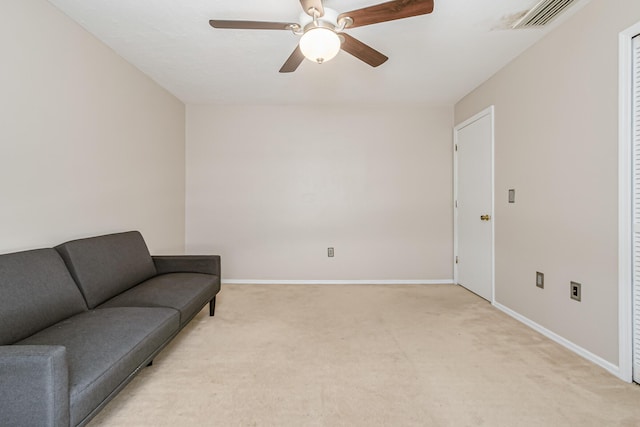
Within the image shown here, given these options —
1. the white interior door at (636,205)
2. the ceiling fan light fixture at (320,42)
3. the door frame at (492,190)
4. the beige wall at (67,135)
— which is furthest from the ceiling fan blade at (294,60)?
the door frame at (492,190)

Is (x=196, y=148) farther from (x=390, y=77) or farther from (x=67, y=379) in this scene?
(x=67, y=379)

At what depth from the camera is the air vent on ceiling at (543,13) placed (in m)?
1.99

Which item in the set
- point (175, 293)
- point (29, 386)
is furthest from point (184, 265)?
point (29, 386)

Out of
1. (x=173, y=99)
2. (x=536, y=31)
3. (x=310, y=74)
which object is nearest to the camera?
(x=536, y=31)

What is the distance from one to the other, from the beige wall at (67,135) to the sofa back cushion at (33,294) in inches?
11.1

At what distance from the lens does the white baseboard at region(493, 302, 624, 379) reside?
73.8 inches

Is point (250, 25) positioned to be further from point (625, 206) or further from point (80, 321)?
point (625, 206)

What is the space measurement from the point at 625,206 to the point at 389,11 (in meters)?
1.80

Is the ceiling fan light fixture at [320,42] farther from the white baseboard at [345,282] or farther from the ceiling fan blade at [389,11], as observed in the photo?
the white baseboard at [345,282]

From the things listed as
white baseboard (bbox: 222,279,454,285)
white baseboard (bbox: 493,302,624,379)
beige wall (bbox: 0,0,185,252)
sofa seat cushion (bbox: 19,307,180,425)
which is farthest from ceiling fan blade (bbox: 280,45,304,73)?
white baseboard (bbox: 493,302,624,379)

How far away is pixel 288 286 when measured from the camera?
12.9 feet

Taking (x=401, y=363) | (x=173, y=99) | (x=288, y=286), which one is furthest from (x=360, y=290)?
(x=173, y=99)

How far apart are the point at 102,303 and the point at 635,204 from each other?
3.37m

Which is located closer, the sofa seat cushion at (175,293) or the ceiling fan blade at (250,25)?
the ceiling fan blade at (250,25)
